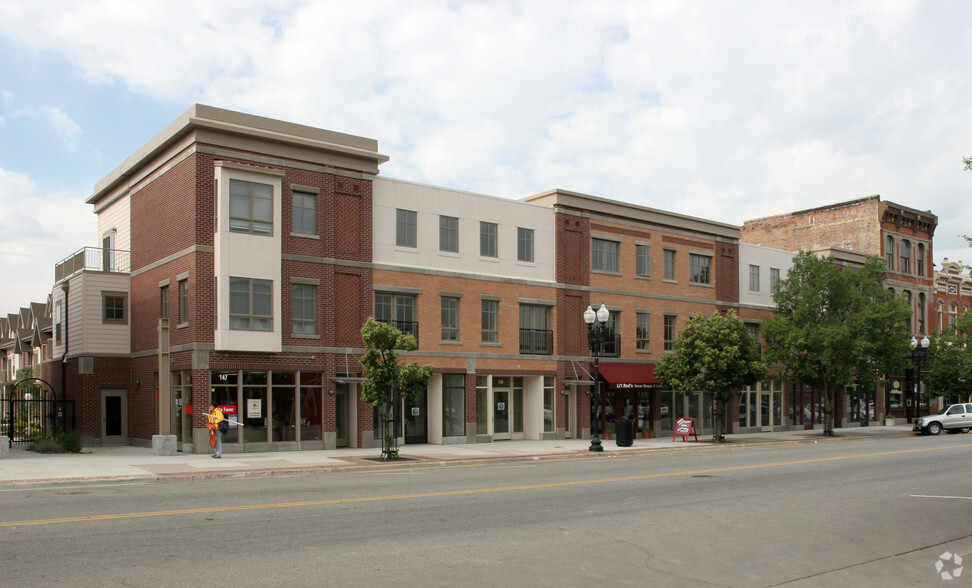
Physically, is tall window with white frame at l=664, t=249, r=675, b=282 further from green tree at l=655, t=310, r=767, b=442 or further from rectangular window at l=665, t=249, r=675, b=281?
green tree at l=655, t=310, r=767, b=442

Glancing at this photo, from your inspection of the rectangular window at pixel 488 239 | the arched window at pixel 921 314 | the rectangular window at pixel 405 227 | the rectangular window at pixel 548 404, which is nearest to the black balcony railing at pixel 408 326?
the rectangular window at pixel 405 227

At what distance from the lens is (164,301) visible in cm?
2919

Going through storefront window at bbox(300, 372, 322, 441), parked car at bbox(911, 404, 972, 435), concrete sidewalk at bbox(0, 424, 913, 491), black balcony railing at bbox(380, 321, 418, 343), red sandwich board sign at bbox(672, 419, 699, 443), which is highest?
black balcony railing at bbox(380, 321, 418, 343)

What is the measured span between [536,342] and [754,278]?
1594cm

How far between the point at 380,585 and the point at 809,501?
32.1ft

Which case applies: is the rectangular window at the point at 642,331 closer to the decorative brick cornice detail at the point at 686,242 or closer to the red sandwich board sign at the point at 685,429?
the decorative brick cornice detail at the point at 686,242

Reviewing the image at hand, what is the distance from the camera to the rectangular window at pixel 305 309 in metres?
28.2

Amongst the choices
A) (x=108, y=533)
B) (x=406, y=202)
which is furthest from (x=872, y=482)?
(x=406, y=202)

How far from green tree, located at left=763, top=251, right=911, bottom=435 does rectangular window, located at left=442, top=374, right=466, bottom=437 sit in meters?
15.9

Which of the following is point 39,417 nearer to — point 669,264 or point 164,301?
point 164,301

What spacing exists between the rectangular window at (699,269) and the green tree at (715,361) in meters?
6.13

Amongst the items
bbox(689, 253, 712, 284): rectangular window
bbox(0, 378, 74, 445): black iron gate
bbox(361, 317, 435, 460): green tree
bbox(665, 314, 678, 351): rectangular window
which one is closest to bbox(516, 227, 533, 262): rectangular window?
bbox(665, 314, 678, 351): rectangular window

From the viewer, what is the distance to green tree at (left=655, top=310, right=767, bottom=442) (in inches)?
1347

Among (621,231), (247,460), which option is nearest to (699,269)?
(621,231)
